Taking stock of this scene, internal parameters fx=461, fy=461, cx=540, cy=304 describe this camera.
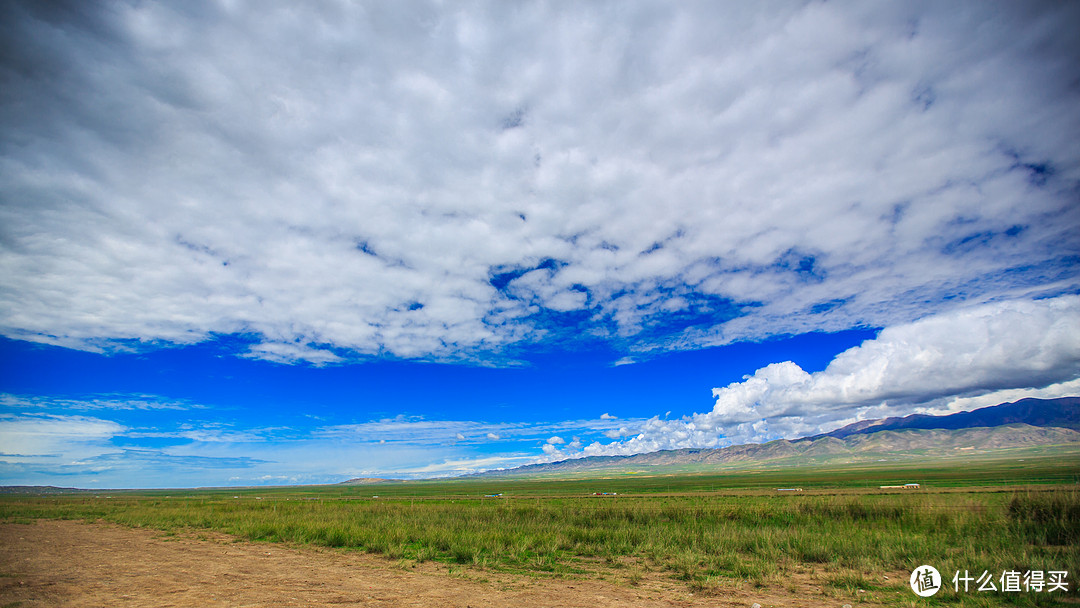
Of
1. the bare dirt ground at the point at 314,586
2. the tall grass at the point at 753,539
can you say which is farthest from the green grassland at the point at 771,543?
the bare dirt ground at the point at 314,586

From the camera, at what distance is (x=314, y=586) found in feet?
32.4

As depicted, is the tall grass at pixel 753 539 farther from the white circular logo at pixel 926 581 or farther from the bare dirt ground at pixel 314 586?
the bare dirt ground at pixel 314 586

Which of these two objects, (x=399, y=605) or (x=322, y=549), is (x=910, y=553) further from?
(x=322, y=549)

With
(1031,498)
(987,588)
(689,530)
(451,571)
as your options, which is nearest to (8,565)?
(451,571)

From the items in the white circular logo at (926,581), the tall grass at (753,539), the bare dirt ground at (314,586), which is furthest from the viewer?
the tall grass at (753,539)

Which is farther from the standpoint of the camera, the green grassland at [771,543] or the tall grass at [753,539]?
the tall grass at [753,539]

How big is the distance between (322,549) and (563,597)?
34.7 feet

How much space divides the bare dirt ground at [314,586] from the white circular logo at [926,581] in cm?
129

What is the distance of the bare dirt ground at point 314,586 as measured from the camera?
340 inches

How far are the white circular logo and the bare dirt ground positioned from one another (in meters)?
1.29

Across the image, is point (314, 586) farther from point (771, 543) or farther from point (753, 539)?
point (771, 543)

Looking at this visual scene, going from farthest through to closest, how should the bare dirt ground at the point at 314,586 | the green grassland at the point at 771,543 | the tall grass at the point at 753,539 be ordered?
the tall grass at the point at 753,539
the green grassland at the point at 771,543
the bare dirt ground at the point at 314,586

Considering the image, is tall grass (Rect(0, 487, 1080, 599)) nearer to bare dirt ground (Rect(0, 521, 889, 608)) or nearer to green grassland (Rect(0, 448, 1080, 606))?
green grassland (Rect(0, 448, 1080, 606))

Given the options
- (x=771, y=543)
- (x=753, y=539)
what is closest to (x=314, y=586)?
(x=753, y=539)
